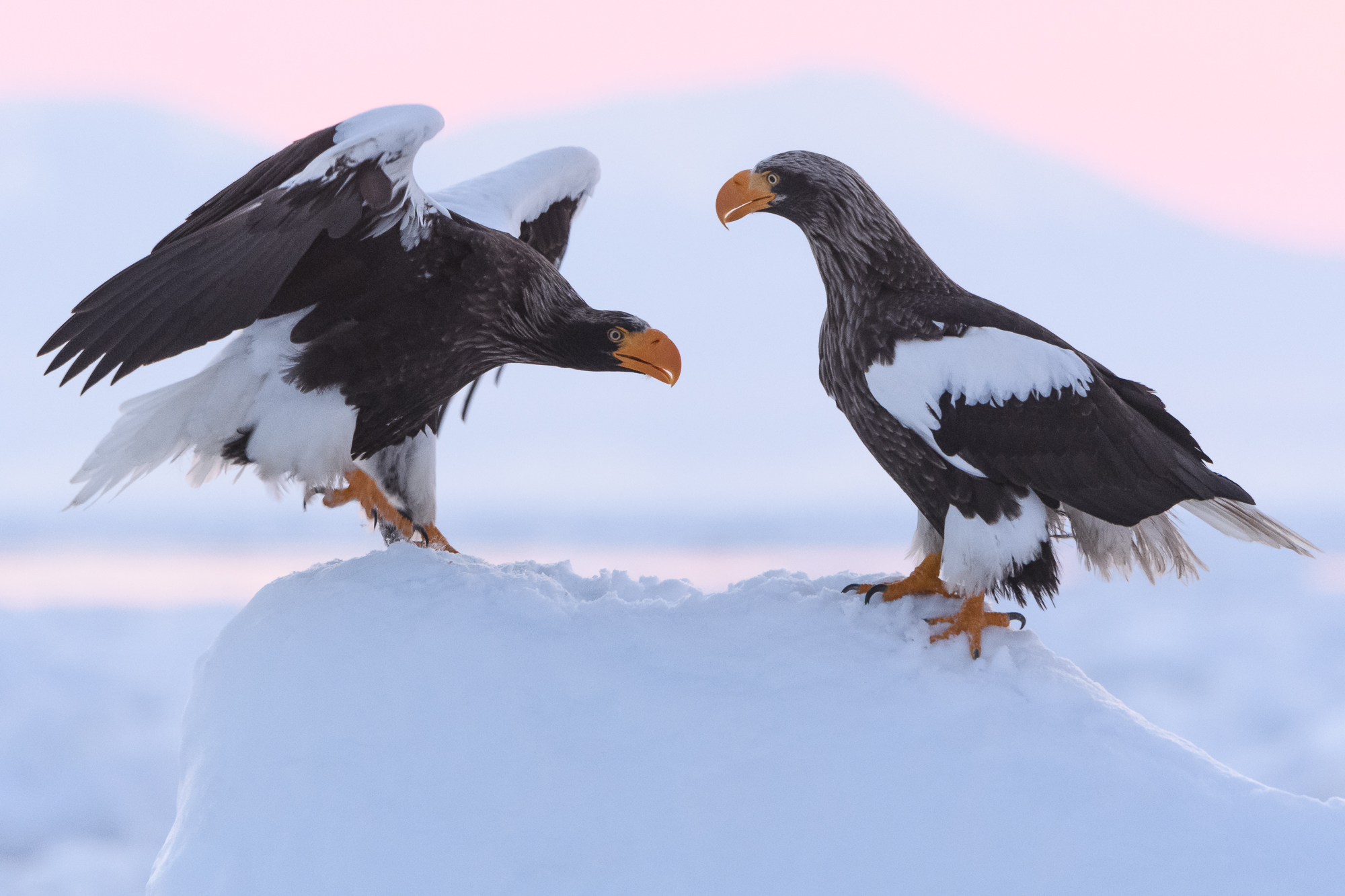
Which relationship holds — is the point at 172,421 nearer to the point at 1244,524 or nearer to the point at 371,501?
the point at 371,501

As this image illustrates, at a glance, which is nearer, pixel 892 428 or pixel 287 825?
pixel 287 825

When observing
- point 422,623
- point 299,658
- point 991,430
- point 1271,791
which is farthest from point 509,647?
point 1271,791

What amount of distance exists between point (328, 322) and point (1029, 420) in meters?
2.78

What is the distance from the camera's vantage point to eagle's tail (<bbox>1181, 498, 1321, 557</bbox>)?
403cm

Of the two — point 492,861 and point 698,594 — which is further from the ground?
point 698,594

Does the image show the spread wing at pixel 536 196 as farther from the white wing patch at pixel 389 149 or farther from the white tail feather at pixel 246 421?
the white tail feather at pixel 246 421

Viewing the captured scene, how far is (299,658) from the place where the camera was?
3941 mm

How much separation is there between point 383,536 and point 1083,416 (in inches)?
129

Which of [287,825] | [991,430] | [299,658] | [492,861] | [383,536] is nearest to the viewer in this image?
[492,861]

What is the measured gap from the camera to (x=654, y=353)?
471 centimetres

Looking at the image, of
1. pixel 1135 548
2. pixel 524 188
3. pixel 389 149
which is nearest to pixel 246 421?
pixel 389 149

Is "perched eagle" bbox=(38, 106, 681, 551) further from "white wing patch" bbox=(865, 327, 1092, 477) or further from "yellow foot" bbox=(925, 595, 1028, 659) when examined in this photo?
"yellow foot" bbox=(925, 595, 1028, 659)

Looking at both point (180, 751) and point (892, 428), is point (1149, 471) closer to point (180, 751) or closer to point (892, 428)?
point (892, 428)

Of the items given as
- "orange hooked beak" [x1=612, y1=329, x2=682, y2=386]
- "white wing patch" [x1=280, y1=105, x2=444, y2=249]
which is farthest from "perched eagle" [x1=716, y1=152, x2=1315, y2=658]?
"white wing patch" [x1=280, y1=105, x2=444, y2=249]
